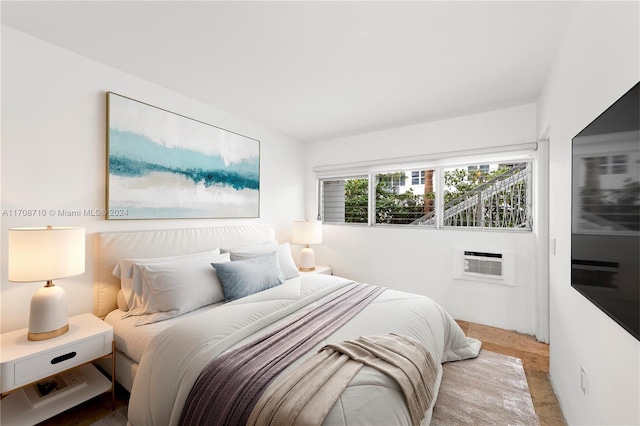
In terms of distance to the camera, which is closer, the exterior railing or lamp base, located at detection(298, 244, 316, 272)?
the exterior railing

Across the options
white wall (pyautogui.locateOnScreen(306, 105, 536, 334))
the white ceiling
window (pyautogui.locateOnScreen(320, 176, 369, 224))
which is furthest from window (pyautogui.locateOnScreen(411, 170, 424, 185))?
the white ceiling

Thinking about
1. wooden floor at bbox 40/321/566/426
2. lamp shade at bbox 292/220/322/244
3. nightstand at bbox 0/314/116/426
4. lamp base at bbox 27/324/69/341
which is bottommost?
wooden floor at bbox 40/321/566/426

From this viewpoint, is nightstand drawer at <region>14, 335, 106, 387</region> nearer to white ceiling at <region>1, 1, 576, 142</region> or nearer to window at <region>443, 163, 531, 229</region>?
white ceiling at <region>1, 1, 576, 142</region>

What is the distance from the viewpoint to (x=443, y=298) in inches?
132

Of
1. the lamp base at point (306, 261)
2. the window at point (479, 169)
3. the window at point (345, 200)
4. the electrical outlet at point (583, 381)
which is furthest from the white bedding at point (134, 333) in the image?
the window at point (479, 169)

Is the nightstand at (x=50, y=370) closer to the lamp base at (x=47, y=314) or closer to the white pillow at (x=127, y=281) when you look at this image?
the lamp base at (x=47, y=314)

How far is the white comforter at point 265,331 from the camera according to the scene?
1.17 metres

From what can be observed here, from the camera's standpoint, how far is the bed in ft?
3.92

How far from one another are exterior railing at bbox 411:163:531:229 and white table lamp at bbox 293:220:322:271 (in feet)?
5.48

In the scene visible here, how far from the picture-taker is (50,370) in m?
1.58

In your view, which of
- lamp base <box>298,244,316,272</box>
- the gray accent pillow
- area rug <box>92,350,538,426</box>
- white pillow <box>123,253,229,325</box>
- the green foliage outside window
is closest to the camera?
area rug <box>92,350,538,426</box>

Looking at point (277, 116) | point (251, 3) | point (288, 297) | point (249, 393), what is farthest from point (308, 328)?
point (277, 116)

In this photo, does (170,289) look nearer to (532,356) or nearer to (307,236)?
(307,236)

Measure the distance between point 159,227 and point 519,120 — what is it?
Result: 379cm
